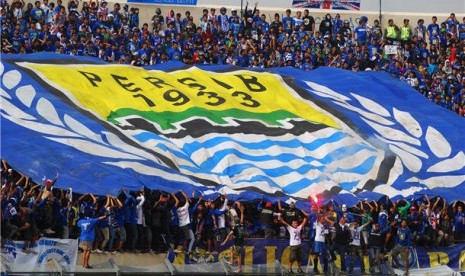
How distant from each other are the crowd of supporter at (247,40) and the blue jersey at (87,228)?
9.82 m

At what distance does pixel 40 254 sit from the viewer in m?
23.9

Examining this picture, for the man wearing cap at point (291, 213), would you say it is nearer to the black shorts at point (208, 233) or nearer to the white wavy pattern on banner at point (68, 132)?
the black shorts at point (208, 233)

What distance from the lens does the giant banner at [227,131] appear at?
93.4 ft

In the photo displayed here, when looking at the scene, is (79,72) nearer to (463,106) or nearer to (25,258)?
(25,258)

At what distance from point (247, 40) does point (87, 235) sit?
1573 cm

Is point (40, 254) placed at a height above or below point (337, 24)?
below

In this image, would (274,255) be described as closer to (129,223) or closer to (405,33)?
(129,223)

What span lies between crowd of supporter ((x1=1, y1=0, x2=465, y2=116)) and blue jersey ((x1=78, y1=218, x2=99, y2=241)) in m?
9.82

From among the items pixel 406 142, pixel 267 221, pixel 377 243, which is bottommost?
pixel 377 243

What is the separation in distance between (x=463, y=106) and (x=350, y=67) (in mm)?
3867

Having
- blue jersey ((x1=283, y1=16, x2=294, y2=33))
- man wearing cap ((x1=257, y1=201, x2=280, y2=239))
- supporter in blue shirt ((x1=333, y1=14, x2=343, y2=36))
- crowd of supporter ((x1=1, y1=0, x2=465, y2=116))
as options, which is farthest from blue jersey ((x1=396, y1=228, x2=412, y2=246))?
supporter in blue shirt ((x1=333, y1=14, x2=343, y2=36))

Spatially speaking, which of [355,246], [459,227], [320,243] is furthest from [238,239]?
[459,227]

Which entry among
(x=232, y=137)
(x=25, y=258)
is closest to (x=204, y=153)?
(x=232, y=137)

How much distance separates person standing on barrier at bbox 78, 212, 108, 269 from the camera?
Result: 991 inches
